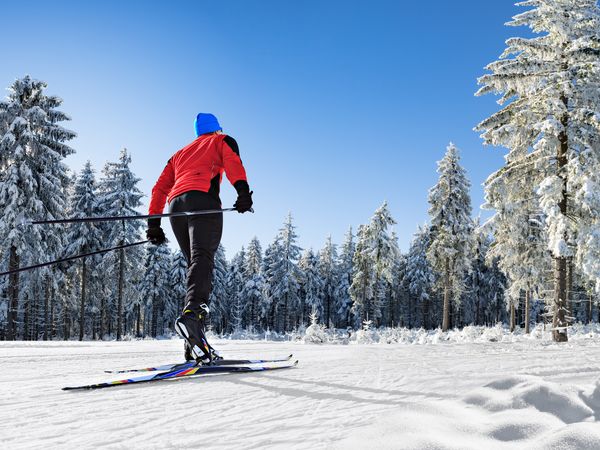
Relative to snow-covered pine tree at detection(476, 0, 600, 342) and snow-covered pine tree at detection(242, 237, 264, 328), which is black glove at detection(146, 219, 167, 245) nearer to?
snow-covered pine tree at detection(476, 0, 600, 342)

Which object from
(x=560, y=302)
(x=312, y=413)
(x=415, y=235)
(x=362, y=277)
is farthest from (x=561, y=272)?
(x=415, y=235)

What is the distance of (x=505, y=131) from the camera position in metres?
11.2

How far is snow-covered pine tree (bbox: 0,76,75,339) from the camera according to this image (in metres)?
19.6

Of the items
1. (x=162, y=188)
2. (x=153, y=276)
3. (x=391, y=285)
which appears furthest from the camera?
(x=391, y=285)

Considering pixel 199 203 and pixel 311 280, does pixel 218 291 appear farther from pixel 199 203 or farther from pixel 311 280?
pixel 199 203

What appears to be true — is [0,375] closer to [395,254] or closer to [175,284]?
[395,254]

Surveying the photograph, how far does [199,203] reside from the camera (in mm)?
Result: 3400

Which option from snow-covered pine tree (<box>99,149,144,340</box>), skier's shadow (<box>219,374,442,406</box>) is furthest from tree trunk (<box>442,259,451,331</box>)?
skier's shadow (<box>219,374,442,406</box>)

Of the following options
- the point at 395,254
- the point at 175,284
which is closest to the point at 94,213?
the point at 175,284

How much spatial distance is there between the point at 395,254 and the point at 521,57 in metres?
29.7

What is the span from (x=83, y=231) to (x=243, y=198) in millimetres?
28344

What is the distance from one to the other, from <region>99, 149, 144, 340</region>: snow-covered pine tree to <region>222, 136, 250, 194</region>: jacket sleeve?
A: 2610 cm

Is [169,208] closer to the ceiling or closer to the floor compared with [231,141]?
closer to the floor

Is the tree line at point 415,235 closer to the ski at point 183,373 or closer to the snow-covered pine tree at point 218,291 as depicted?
the snow-covered pine tree at point 218,291
